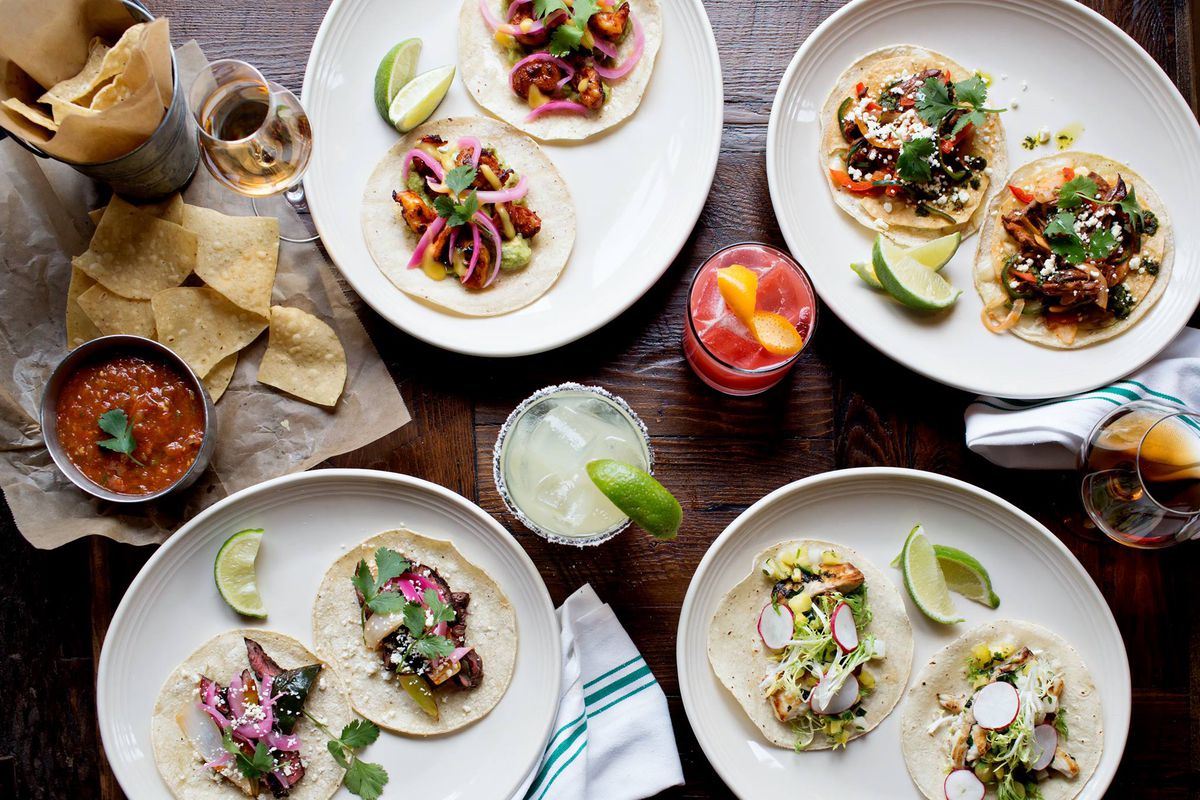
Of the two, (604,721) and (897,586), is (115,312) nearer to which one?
(604,721)

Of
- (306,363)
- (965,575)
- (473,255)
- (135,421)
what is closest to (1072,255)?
(965,575)

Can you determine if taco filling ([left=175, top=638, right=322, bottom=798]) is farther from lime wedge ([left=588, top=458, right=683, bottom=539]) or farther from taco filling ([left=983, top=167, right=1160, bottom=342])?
Result: taco filling ([left=983, top=167, right=1160, bottom=342])

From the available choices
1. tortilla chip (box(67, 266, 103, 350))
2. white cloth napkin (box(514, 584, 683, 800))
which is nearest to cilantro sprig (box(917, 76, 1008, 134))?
white cloth napkin (box(514, 584, 683, 800))

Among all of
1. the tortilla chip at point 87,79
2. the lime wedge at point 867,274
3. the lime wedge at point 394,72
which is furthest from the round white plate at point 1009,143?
the tortilla chip at point 87,79

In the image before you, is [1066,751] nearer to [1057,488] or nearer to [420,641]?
[1057,488]

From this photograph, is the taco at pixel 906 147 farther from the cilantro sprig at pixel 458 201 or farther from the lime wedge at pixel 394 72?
the lime wedge at pixel 394 72

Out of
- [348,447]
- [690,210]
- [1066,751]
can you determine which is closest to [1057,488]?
[1066,751]
